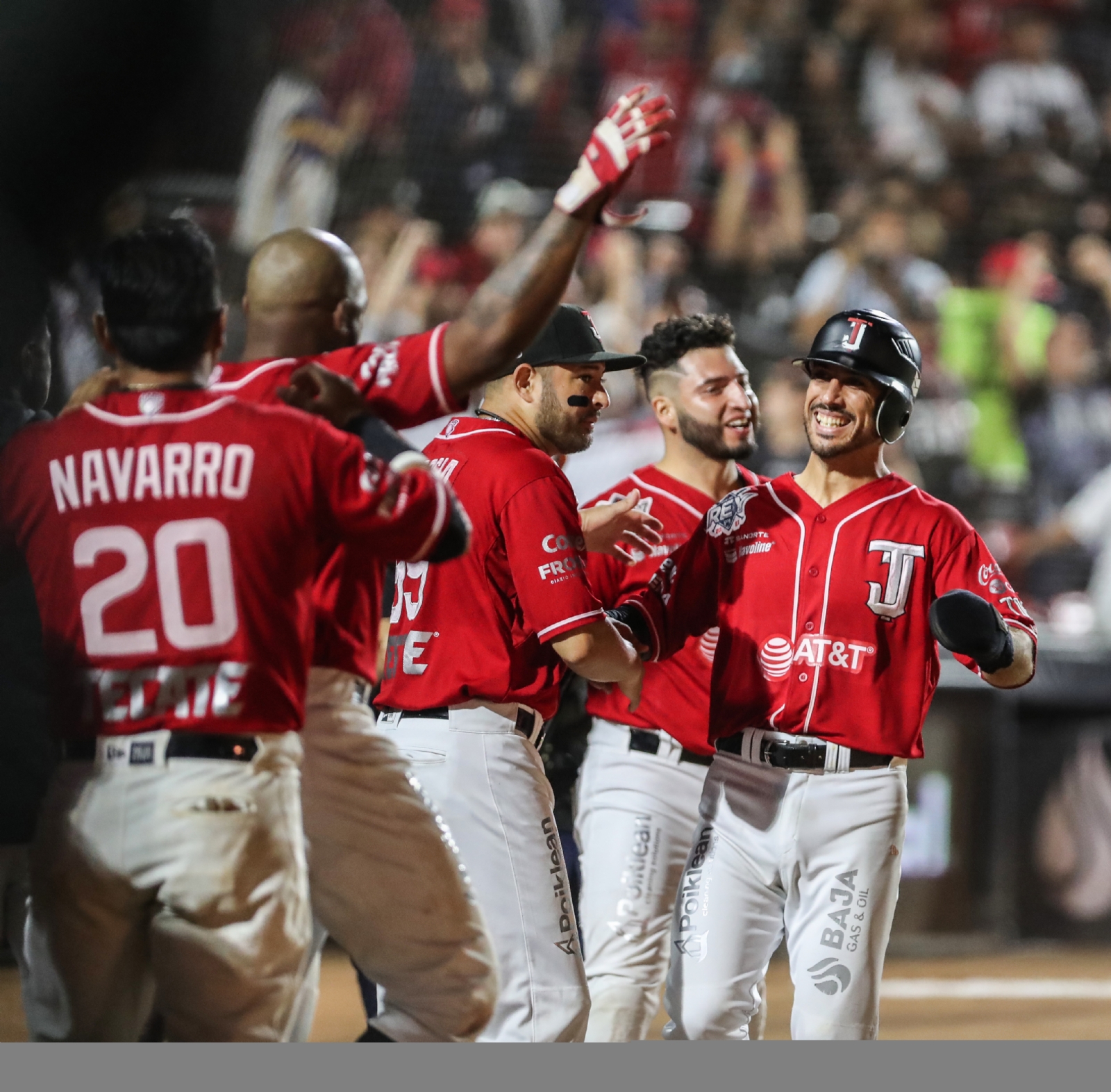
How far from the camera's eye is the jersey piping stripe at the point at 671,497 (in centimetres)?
446

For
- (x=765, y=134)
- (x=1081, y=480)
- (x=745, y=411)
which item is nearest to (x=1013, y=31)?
(x=765, y=134)

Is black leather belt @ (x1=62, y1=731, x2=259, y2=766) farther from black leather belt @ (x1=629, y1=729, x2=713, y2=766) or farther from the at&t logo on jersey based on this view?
black leather belt @ (x1=629, y1=729, x2=713, y2=766)

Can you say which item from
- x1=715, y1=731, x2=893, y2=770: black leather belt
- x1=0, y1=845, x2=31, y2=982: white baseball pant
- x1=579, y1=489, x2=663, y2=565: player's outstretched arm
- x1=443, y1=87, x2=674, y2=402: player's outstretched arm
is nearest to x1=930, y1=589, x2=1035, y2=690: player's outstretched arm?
x1=715, y1=731, x2=893, y2=770: black leather belt

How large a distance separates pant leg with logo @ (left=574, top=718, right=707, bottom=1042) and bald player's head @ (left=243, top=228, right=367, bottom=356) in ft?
6.06

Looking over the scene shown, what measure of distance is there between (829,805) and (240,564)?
163 cm

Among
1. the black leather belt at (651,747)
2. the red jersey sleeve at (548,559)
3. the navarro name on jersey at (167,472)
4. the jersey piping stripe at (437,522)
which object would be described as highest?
the navarro name on jersey at (167,472)

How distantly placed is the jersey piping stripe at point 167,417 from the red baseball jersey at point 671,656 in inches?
71.2

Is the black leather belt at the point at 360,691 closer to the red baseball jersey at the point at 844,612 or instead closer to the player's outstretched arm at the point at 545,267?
the player's outstretched arm at the point at 545,267

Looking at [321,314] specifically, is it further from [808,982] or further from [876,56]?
[876,56]

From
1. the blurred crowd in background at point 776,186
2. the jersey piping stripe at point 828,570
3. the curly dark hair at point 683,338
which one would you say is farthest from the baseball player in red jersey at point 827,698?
the blurred crowd in background at point 776,186

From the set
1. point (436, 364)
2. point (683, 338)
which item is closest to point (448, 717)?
point (436, 364)

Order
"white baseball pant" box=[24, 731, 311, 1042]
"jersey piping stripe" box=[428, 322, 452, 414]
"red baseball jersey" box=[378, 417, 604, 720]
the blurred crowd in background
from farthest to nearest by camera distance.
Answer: the blurred crowd in background → "red baseball jersey" box=[378, 417, 604, 720] → "jersey piping stripe" box=[428, 322, 452, 414] → "white baseball pant" box=[24, 731, 311, 1042]

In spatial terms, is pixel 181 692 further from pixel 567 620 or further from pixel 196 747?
pixel 567 620

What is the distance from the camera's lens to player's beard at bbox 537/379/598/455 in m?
3.70
